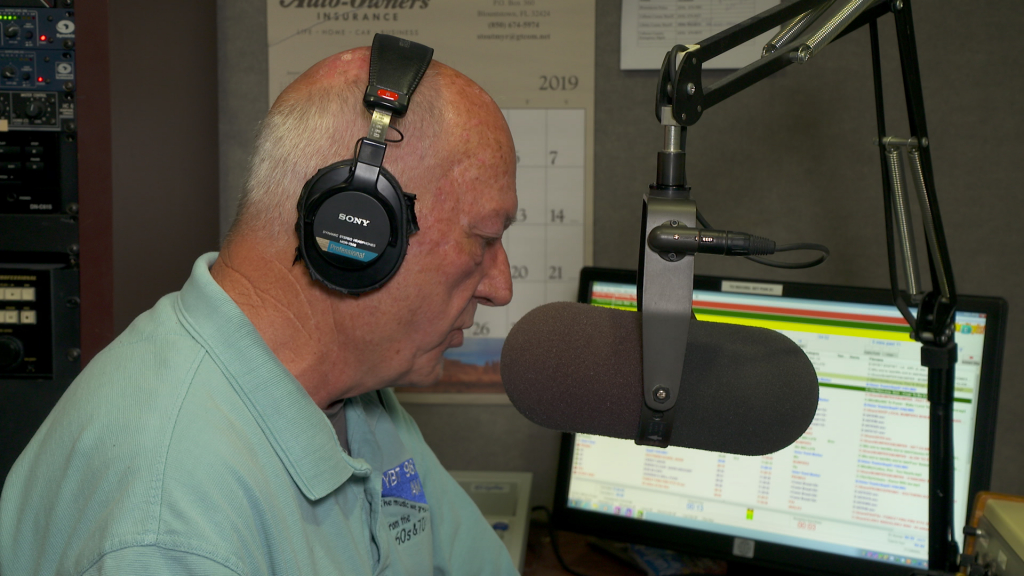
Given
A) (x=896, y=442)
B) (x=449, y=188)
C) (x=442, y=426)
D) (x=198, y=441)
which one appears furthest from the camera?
(x=442, y=426)

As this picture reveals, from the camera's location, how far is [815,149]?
1.22 meters

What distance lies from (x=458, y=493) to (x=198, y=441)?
1.54 ft

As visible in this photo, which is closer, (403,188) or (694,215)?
(694,215)

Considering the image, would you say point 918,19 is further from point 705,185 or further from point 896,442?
point 896,442

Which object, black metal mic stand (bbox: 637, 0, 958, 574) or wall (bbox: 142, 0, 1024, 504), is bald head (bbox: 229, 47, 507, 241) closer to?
black metal mic stand (bbox: 637, 0, 958, 574)

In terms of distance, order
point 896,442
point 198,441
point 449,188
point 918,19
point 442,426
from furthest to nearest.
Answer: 1. point 442,426
2. point 918,19
3. point 896,442
4. point 449,188
5. point 198,441

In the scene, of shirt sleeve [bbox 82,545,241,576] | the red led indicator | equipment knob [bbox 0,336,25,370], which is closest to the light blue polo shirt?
shirt sleeve [bbox 82,545,241,576]

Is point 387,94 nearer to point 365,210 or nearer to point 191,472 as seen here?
point 365,210

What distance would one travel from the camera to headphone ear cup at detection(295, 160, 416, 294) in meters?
0.65

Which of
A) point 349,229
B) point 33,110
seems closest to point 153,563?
point 349,229

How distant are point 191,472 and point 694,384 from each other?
15.1 inches

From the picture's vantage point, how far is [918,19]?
3.88ft

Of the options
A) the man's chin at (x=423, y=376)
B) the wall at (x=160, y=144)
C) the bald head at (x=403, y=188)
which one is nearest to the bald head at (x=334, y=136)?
the bald head at (x=403, y=188)

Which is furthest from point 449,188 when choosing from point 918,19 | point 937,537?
point 918,19
